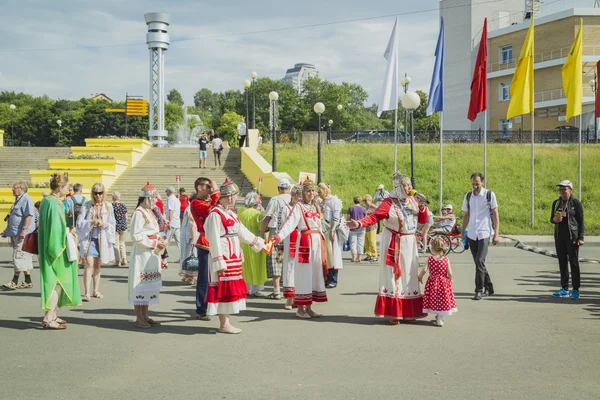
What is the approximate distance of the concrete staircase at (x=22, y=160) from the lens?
29.9 meters

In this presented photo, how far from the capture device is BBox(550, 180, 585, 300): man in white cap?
1036cm

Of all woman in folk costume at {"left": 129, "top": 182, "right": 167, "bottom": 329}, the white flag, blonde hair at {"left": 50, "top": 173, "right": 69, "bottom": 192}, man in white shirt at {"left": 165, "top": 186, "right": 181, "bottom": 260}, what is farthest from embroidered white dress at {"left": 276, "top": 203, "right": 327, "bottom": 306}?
the white flag

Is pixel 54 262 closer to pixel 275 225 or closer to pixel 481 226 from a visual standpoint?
pixel 275 225

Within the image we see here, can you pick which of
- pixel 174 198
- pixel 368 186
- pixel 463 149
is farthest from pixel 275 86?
pixel 174 198

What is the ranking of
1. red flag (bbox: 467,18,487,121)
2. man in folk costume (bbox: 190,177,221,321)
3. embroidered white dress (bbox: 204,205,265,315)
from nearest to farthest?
embroidered white dress (bbox: 204,205,265,315) < man in folk costume (bbox: 190,177,221,321) < red flag (bbox: 467,18,487,121)

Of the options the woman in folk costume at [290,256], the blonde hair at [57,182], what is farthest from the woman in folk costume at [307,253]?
the blonde hair at [57,182]

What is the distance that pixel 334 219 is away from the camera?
12234 millimetres

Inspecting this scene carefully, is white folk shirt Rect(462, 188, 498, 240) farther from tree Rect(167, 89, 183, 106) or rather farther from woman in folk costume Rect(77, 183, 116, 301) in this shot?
tree Rect(167, 89, 183, 106)

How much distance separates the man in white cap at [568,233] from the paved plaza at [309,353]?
37cm

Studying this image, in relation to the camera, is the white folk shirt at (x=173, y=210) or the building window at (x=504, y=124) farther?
the building window at (x=504, y=124)

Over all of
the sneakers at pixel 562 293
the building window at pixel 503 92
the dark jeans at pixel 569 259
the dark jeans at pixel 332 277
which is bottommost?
the sneakers at pixel 562 293

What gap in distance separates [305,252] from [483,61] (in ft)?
56.4

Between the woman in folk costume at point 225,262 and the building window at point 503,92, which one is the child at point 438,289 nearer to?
the woman in folk costume at point 225,262

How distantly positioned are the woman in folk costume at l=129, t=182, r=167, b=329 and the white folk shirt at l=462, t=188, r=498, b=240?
508cm
